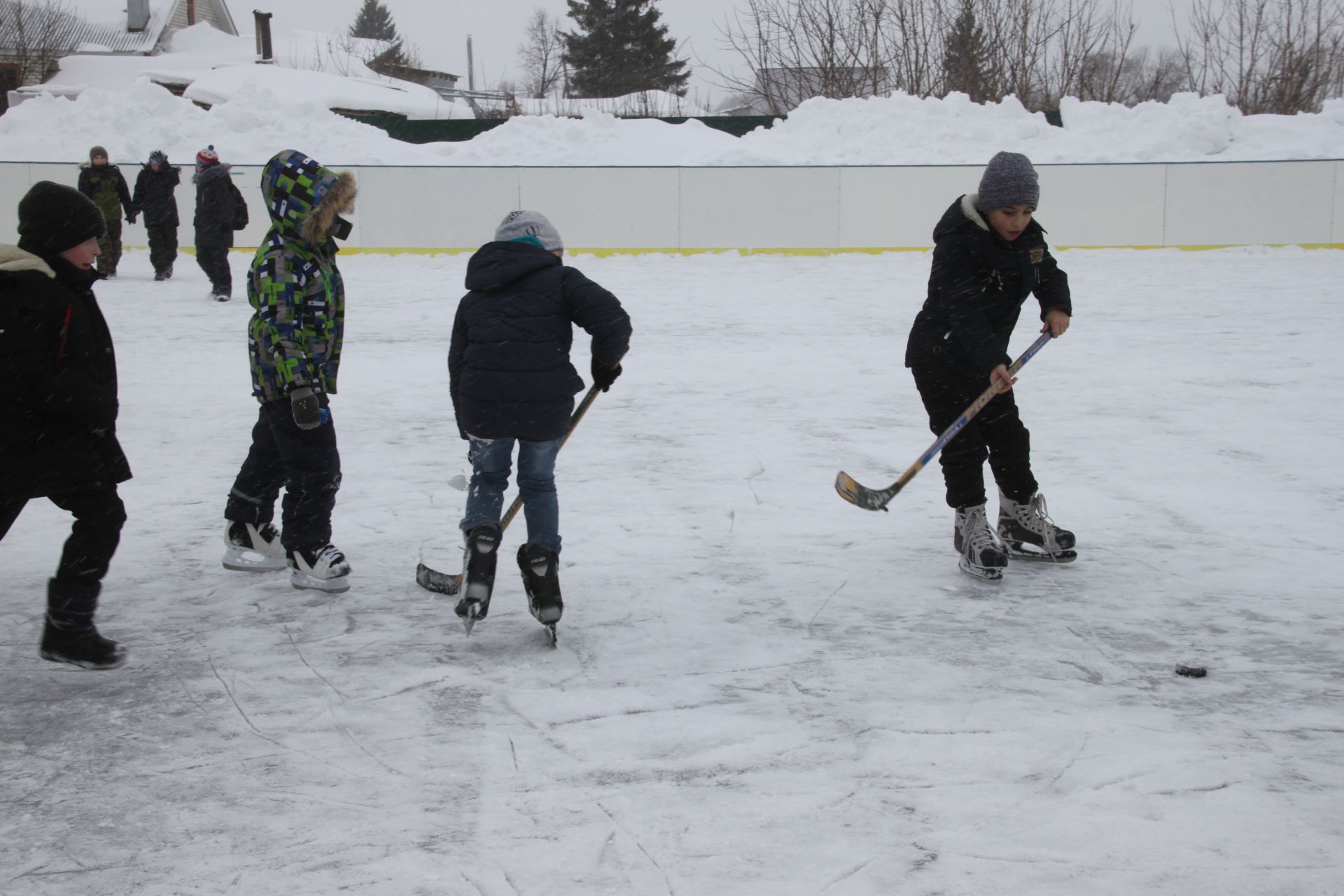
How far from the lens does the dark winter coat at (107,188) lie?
42.1ft

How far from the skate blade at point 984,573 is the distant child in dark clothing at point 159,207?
1124cm

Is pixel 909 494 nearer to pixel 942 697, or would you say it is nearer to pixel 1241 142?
pixel 942 697

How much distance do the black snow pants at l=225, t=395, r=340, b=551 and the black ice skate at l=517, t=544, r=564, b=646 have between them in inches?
31.9

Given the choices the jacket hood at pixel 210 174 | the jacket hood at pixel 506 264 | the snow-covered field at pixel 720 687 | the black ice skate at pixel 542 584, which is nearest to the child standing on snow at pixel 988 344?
the snow-covered field at pixel 720 687

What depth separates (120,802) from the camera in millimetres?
2428

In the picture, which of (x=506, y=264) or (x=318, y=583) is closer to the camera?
(x=506, y=264)

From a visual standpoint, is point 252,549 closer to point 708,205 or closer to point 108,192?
point 108,192

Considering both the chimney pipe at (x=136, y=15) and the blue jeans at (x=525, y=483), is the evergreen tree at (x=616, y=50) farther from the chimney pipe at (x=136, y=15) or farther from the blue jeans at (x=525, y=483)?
the blue jeans at (x=525, y=483)

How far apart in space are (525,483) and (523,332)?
1.35 ft

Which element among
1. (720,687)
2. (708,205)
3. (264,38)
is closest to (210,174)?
(708,205)

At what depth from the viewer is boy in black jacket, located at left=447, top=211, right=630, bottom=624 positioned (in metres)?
3.20

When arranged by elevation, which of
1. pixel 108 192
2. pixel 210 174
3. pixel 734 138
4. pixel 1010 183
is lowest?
pixel 1010 183

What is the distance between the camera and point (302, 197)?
3529 mm

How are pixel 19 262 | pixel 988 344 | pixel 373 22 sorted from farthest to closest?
pixel 373 22
pixel 988 344
pixel 19 262
